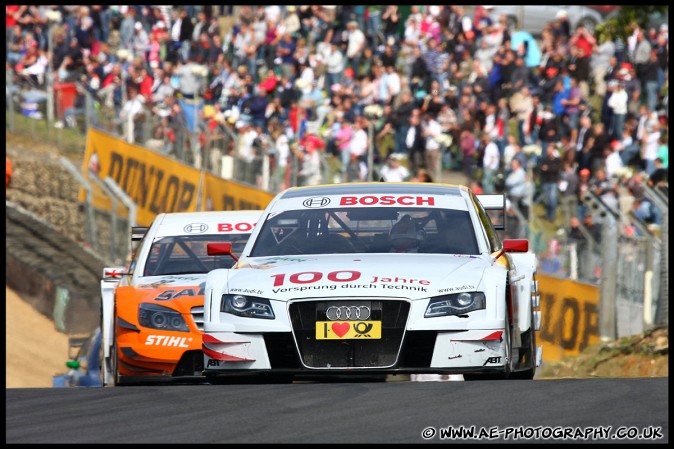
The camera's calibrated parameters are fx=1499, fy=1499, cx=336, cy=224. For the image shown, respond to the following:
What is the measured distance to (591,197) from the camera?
1459cm

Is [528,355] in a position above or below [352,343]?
below

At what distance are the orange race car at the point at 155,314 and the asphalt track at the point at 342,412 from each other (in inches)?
101

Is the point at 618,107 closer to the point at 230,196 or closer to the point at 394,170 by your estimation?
the point at 394,170

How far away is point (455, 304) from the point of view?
27.2ft

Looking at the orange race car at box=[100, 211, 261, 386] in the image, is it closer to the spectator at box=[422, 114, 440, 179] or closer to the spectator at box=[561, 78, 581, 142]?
the spectator at box=[422, 114, 440, 179]

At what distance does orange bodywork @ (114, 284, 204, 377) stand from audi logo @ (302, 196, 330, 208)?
4.10 feet

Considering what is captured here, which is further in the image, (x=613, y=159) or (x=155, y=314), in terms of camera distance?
(x=613, y=159)

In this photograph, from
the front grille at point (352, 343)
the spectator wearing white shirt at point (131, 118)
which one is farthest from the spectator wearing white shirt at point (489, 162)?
the front grille at point (352, 343)

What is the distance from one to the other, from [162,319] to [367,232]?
1736 mm

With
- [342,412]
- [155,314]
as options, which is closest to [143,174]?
[155,314]

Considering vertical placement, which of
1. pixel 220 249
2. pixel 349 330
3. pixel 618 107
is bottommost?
pixel 618 107

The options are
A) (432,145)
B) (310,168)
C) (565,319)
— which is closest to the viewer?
(565,319)

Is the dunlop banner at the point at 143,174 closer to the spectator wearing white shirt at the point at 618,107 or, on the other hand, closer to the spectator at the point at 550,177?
the spectator at the point at 550,177

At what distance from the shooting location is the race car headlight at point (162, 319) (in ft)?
34.1
